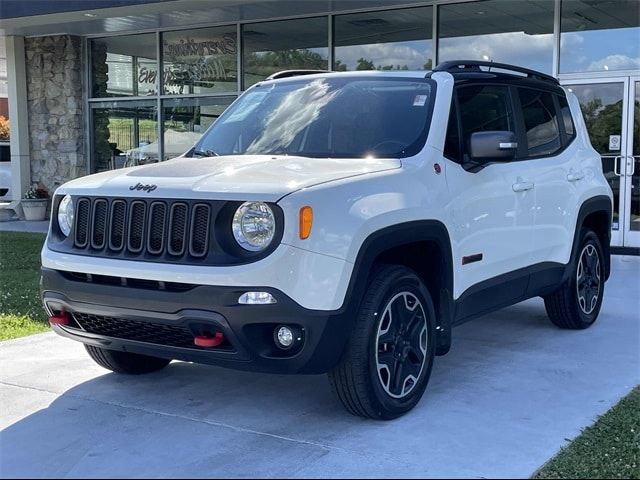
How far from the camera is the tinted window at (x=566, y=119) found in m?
6.23

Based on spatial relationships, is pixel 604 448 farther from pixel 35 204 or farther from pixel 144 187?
pixel 35 204

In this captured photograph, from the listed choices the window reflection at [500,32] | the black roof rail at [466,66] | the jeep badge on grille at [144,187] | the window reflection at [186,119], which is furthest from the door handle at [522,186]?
the window reflection at [186,119]

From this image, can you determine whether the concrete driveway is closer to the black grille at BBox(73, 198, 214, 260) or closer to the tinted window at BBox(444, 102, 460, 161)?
the black grille at BBox(73, 198, 214, 260)

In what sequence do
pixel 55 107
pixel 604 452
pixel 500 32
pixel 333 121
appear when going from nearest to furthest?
pixel 604 452, pixel 333 121, pixel 500 32, pixel 55 107

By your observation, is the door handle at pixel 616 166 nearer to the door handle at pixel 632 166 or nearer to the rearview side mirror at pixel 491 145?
the door handle at pixel 632 166

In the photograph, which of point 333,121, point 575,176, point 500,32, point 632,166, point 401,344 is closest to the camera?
point 401,344

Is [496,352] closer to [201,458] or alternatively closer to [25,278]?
[201,458]

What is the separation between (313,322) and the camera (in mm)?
3627

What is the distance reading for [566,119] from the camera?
629 cm

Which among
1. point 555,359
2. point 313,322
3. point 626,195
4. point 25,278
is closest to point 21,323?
point 25,278

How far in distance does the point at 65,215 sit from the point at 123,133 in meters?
12.1

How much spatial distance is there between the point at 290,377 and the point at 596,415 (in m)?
1.87

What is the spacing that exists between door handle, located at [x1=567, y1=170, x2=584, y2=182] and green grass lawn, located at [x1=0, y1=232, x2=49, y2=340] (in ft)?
14.6

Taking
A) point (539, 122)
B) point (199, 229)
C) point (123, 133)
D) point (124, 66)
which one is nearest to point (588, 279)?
point (539, 122)
